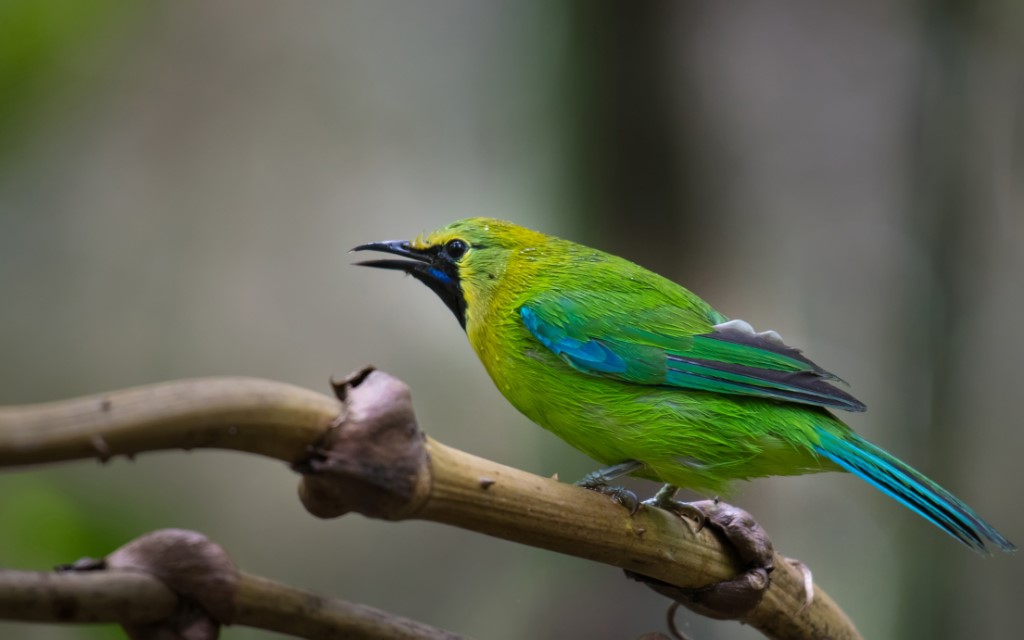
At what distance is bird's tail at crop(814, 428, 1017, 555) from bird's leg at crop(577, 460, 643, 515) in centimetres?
56

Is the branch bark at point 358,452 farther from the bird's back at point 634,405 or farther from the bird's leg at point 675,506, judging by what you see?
the bird's back at point 634,405

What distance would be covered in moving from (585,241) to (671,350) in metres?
2.33

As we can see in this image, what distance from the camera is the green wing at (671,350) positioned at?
3.06 meters

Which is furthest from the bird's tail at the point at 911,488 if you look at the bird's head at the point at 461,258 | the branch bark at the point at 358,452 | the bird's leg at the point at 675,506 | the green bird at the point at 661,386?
the bird's head at the point at 461,258

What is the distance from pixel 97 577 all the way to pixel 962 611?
17.9ft

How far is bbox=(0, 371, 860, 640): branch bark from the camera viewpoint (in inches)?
50.4

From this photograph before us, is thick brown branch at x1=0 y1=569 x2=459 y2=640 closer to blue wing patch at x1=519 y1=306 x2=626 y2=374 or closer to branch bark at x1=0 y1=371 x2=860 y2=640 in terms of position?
branch bark at x1=0 y1=371 x2=860 y2=640

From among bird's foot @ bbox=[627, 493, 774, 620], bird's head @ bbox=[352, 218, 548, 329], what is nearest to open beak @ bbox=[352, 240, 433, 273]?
bird's head @ bbox=[352, 218, 548, 329]

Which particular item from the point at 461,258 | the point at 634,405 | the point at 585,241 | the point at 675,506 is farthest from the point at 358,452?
the point at 585,241

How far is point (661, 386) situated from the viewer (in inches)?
123

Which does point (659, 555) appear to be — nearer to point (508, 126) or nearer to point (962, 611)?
point (962, 611)

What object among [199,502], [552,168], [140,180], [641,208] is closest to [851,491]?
[641,208]

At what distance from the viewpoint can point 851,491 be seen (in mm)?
6223

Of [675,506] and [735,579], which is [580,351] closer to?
[675,506]
